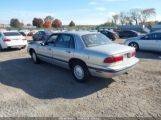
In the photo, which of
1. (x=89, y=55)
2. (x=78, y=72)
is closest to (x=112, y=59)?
(x=89, y=55)

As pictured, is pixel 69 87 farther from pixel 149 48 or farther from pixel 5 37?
pixel 5 37

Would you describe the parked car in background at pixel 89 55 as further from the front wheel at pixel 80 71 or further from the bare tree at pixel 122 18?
the bare tree at pixel 122 18

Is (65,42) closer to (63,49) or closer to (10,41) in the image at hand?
(63,49)

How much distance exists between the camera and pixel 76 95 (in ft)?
17.1

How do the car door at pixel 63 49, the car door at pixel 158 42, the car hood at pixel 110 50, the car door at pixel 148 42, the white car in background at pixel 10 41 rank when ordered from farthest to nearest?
1. the white car in background at pixel 10 41
2. the car door at pixel 148 42
3. the car door at pixel 158 42
4. the car door at pixel 63 49
5. the car hood at pixel 110 50

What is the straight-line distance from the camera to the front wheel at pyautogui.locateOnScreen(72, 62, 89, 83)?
5878 millimetres

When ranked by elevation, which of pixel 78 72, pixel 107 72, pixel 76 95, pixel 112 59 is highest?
pixel 112 59

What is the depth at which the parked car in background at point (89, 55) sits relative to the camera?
5340 mm

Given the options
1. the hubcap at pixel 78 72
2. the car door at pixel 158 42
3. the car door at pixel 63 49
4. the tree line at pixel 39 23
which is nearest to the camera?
the hubcap at pixel 78 72

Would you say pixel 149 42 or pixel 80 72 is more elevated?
pixel 149 42

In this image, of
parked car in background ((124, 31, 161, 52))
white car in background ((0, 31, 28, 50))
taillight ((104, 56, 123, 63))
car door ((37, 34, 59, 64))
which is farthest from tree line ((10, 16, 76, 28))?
taillight ((104, 56, 123, 63))

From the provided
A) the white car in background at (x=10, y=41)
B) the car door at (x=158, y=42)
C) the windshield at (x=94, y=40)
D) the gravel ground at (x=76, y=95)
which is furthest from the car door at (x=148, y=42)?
the white car in background at (x=10, y=41)

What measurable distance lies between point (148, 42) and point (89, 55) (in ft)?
24.6

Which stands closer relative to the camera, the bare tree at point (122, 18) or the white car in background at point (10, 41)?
the white car in background at point (10, 41)
